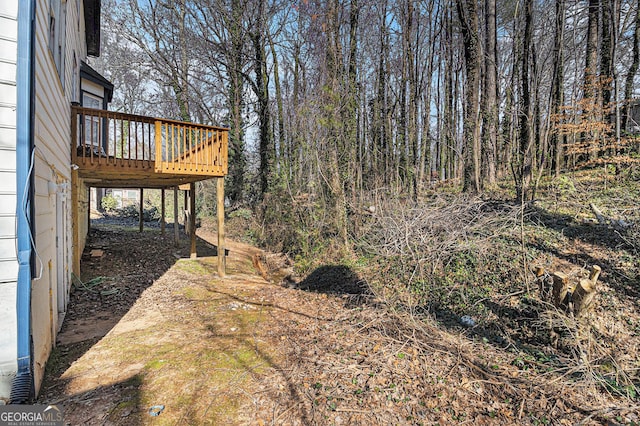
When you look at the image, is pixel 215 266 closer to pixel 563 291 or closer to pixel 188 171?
pixel 188 171

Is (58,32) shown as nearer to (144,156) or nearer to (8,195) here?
(144,156)

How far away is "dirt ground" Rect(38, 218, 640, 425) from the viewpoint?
119 inches

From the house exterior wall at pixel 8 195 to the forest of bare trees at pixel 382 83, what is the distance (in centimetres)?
745

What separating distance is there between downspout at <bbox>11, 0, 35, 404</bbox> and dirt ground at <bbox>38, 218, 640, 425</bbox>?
61cm

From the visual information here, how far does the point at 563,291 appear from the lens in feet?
14.2

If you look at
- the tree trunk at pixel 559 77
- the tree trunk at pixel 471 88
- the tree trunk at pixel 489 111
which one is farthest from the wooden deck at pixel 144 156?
the tree trunk at pixel 489 111

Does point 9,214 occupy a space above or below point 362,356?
above

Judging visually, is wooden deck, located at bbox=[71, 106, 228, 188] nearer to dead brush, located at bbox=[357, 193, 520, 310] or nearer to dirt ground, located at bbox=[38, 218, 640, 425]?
dirt ground, located at bbox=[38, 218, 640, 425]

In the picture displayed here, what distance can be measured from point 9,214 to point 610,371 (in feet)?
19.6

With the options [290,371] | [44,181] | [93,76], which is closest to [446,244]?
[290,371]

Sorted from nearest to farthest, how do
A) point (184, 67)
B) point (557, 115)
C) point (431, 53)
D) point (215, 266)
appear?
1. point (557, 115)
2. point (215, 266)
3. point (431, 53)
4. point (184, 67)

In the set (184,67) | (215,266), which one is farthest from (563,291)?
(184,67)

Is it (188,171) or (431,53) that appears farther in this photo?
(431,53)

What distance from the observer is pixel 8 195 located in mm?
2586
